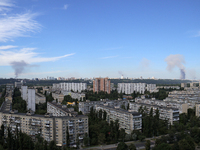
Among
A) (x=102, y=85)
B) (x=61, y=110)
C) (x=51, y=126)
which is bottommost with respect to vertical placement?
(x=51, y=126)

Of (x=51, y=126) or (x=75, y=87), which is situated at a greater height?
(x=75, y=87)

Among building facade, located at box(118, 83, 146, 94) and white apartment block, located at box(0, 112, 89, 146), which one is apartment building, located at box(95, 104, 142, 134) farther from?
building facade, located at box(118, 83, 146, 94)

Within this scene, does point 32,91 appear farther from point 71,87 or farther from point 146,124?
point 71,87

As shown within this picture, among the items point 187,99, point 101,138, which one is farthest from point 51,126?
point 187,99

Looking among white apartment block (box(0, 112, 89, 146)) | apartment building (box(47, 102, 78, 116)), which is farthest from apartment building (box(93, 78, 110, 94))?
white apartment block (box(0, 112, 89, 146))

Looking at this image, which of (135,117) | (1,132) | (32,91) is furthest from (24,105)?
(135,117)

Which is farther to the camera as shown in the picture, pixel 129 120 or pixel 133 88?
pixel 133 88

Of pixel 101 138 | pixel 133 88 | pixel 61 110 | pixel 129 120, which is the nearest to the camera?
pixel 101 138

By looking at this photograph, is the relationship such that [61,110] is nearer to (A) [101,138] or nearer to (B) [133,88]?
(A) [101,138]

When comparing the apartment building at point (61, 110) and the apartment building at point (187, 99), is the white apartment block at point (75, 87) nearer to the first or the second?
Answer: the apartment building at point (187, 99)
